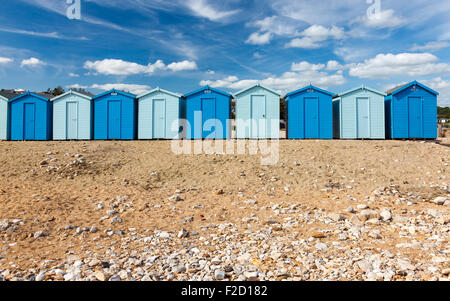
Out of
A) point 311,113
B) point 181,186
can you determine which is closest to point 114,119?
point 181,186

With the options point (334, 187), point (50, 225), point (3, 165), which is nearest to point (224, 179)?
point (334, 187)

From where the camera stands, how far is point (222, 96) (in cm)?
1493

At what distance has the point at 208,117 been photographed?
48.8 feet

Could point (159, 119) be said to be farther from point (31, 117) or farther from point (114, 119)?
point (31, 117)

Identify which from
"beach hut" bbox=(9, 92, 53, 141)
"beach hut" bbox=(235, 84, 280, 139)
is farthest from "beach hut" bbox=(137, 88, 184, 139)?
"beach hut" bbox=(9, 92, 53, 141)

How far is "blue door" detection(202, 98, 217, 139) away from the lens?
14867 mm

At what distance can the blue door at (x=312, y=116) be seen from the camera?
48.8ft

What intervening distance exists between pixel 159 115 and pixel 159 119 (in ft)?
0.64

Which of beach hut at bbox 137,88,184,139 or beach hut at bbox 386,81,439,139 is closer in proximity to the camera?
beach hut at bbox 386,81,439,139

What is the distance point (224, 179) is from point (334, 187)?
2.91 m
